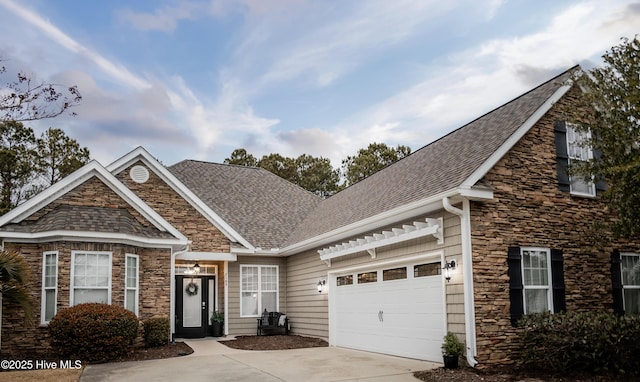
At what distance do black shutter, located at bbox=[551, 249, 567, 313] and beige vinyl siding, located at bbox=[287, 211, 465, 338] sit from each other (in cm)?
215

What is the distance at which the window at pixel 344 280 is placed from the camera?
1489 cm

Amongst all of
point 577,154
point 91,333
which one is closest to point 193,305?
point 91,333

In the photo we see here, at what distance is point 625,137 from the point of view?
9789 mm

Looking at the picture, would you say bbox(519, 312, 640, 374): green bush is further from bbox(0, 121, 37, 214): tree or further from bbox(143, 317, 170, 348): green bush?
bbox(0, 121, 37, 214): tree

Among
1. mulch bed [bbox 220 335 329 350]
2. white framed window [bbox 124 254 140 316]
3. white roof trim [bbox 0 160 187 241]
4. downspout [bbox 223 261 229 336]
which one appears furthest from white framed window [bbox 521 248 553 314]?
downspout [bbox 223 261 229 336]

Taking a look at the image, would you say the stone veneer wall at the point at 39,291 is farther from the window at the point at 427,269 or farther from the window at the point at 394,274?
the window at the point at 427,269

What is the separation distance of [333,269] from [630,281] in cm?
740

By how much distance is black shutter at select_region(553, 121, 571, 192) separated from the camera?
11.6m

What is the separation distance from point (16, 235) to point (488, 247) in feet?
35.9

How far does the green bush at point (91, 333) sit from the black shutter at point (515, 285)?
843 cm

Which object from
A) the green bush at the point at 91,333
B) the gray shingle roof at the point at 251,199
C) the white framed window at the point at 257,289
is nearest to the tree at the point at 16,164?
the gray shingle roof at the point at 251,199

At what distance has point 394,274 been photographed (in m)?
12.7

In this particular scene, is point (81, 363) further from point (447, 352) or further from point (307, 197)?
point (307, 197)

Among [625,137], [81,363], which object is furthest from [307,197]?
[625,137]
